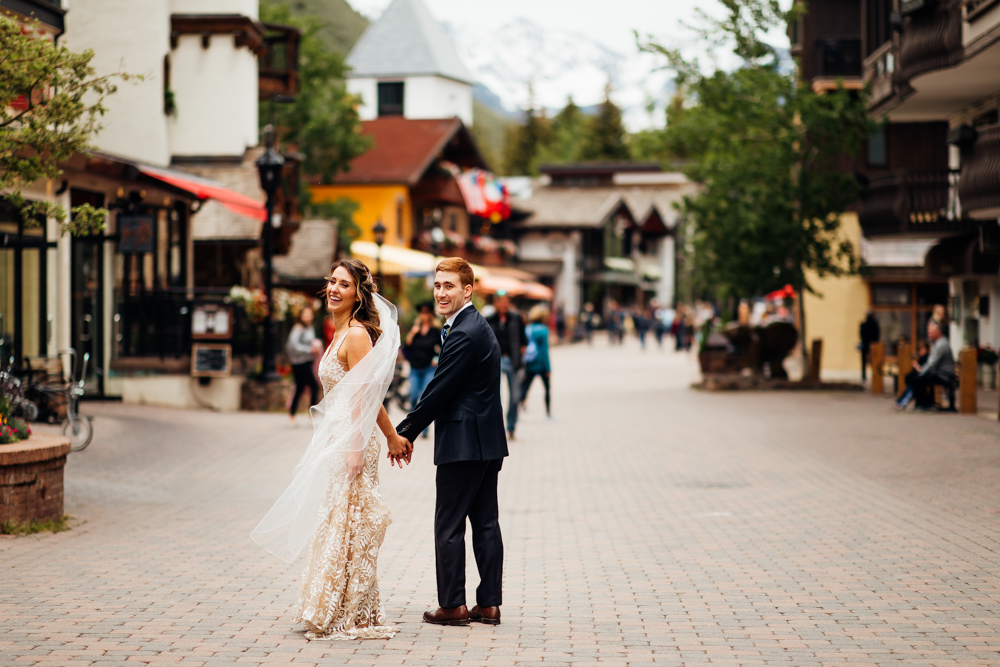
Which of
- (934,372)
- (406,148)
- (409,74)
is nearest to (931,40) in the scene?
(934,372)

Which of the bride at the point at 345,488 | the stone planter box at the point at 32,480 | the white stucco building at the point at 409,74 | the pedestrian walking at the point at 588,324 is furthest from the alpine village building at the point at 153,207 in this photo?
the white stucco building at the point at 409,74

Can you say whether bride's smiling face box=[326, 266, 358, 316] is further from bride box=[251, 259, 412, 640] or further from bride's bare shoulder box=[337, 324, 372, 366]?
bride's bare shoulder box=[337, 324, 372, 366]

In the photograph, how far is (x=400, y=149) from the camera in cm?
5069

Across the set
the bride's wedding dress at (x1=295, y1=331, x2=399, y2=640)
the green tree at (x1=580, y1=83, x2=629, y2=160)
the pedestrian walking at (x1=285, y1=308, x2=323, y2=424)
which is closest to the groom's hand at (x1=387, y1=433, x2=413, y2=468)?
the bride's wedding dress at (x1=295, y1=331, x2=399, y2=640)

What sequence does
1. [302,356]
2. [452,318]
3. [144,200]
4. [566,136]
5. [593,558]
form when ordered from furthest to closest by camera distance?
[566,136] → [144,200] → [302,356] → [593,558] → [452,318]

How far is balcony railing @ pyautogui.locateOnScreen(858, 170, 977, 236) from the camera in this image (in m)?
23.4

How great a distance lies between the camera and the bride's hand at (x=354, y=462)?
19.7 ft

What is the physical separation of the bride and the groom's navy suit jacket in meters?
0.19

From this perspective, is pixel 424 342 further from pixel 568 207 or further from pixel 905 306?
pixel 568 207

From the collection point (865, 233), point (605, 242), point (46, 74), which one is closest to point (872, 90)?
point (865, 233)

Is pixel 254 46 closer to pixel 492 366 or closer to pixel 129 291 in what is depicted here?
pixel 129 291

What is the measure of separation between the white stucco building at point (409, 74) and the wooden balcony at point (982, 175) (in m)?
44.9

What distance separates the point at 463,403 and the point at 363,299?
0.75 meters

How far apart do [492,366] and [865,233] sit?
828 inches
